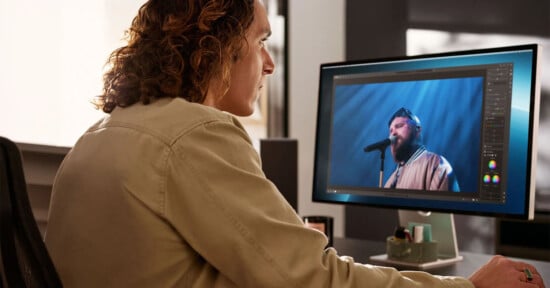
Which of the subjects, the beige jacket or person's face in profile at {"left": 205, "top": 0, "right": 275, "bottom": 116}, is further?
person's face in profile at {"left": 205, "top": 0, "right": 275, "bottom": 116}

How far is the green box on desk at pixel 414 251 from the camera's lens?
1892mm

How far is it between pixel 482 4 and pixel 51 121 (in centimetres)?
195

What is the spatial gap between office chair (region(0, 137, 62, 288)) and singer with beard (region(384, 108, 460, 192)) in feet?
3.38

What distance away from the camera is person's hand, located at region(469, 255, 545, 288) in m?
1.26

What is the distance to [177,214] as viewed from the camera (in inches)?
42.2

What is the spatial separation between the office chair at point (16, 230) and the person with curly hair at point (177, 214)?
0.11m

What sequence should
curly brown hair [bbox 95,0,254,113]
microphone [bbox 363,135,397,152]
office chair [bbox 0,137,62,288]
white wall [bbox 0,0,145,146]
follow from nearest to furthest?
office chair [bbox 0,137,62,288] → curly brown hair [bbox 95,0,254,113] → microphone [bbox 363,135,397,152] → white wall [bbox 0,0,145,146]

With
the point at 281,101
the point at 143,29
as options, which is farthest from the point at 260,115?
the point at 143,29

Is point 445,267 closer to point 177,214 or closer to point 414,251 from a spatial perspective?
point 414,251

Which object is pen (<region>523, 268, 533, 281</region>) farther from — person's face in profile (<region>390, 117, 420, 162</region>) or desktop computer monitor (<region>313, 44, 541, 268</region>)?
person's face in profile (<region>390, 117, 420, 162</region>)

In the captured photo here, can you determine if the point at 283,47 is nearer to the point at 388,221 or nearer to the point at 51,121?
the point at 388,221

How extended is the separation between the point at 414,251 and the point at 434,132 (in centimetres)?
31

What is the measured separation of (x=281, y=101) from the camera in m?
4.00

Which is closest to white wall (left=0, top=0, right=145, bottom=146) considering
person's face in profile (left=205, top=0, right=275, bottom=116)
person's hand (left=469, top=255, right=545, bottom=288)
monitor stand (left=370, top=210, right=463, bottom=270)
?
monitor stand (left=370, top=210, right=463, bottom=270)
